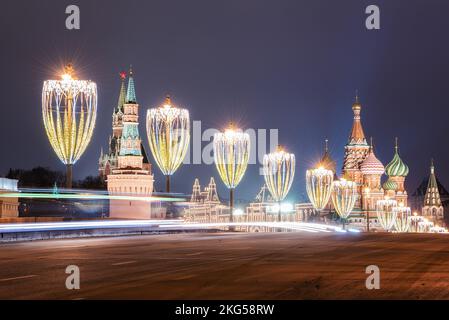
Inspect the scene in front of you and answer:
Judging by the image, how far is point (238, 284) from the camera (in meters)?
18.3

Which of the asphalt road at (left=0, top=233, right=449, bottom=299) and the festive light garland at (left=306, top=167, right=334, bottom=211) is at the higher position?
the festive light garland at (left=306, top=167, right=334, bottom=211)

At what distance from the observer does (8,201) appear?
74.2 meters

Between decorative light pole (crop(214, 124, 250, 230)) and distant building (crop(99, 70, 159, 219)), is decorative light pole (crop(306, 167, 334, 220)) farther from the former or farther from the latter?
decorative light pole (crop(214, 124, 250, 230))

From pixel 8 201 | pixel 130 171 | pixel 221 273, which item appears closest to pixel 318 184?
pixel 130 171

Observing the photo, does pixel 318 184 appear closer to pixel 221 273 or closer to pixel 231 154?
pixel 231 154

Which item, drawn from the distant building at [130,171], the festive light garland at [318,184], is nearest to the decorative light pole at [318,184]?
the festive light garland at [318,184]

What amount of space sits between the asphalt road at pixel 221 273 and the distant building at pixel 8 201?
39731 mm

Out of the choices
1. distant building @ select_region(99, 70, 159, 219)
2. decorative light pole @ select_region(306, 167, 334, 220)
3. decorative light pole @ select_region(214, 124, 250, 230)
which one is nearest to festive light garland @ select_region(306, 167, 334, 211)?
decorative light pole @ select_region(306, 167, 334, 220)

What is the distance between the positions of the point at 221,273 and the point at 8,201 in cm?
5644

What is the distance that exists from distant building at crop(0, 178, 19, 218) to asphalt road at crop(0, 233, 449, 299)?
130 feet

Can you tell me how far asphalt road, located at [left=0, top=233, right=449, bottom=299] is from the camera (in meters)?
16.6

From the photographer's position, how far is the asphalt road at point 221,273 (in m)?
16.6

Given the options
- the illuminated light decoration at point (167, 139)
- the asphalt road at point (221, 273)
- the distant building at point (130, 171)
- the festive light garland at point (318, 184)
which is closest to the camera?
the asphalt road at point (221, 273)

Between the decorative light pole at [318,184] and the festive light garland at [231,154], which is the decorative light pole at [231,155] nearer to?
the festive light garland at [231,154]
